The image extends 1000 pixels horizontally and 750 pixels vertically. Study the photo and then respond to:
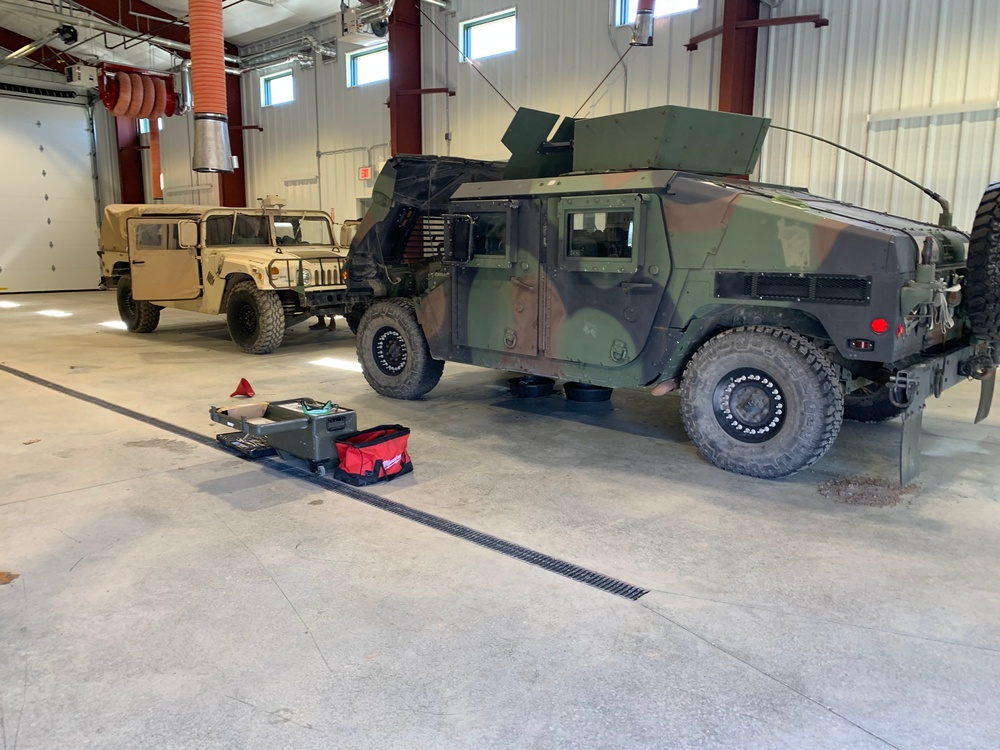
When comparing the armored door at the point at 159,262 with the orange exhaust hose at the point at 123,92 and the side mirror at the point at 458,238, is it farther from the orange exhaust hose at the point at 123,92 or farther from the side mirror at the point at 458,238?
the orange exhaust hose at the point at 123,92

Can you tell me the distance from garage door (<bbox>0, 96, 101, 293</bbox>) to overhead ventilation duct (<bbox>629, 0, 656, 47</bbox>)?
745 inches

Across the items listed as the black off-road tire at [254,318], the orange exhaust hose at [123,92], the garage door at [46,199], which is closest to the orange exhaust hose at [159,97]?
the orange exhaust hose at [123,92]

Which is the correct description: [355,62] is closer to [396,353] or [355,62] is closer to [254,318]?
[254,318]

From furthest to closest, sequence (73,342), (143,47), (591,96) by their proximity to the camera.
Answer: (143,47) < (591,96) < (73,342)

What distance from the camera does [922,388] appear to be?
14.2 ft

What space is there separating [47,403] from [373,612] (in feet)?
16.7

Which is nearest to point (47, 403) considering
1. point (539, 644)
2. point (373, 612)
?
point (373, 612)

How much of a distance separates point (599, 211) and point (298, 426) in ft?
7.58

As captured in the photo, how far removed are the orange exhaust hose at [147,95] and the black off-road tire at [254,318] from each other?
814cm

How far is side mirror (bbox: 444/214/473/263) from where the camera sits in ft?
19.2

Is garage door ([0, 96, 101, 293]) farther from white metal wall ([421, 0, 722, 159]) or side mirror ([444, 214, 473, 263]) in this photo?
side mirror ([444, 214, 473, 263])

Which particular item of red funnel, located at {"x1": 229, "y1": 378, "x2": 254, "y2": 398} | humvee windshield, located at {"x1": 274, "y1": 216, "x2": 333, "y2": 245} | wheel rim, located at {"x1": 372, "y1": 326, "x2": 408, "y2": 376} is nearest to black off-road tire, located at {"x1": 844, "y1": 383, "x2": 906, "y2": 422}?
wheel rim, located at {"x1": 372, "y1": 326, "x2": 408, "y2": 376}

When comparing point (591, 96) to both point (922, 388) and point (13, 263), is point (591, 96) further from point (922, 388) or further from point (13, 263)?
point (13, 263)

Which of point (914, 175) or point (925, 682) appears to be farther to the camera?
point (914, 175)
